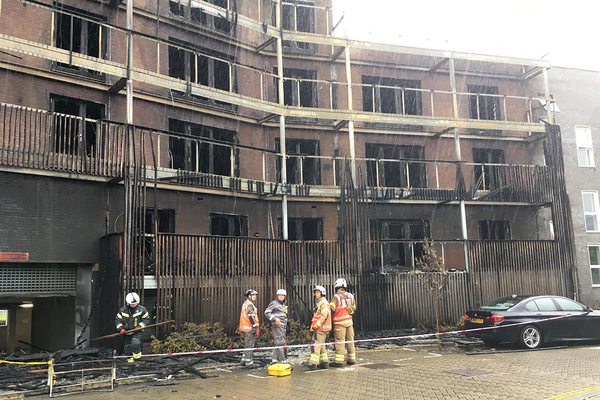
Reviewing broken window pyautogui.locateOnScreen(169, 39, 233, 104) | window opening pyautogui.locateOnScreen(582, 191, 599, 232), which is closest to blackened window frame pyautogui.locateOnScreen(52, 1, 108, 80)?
broken window pyautogui.locateOnScreen(169, 39, 233, 104)

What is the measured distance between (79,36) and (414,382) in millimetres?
14043

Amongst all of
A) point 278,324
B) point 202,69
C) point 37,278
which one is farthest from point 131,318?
point 202,69

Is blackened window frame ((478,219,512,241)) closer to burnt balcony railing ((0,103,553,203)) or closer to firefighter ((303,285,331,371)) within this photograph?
burnt balcony railing ((0,103,553,203))

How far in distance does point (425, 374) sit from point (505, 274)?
914 cm

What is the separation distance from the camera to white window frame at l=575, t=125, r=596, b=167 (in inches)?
873

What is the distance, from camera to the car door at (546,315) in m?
12.7

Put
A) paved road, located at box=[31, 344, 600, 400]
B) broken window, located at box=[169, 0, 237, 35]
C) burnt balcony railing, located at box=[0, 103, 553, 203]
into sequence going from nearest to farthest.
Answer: paved road, located at box=[31, 344, 600, 400], burnt balcony railing, located at box=[0, 103, 553, 203], broken window, located at box=[169, 0, 237, 35]

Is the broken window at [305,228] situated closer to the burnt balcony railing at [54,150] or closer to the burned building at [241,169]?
the burned building at [241,169]

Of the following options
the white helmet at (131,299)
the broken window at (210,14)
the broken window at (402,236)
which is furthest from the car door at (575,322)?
the broken window at (210,14)

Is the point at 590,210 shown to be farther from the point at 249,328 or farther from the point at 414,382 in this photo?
the point at 249,328

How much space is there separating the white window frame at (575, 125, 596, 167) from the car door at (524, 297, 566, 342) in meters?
11.6

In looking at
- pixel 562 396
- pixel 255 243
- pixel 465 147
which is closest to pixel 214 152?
pixel 255 243

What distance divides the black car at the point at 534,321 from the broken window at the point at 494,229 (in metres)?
7.98

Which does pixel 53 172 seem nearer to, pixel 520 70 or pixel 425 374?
pixel 425 374
